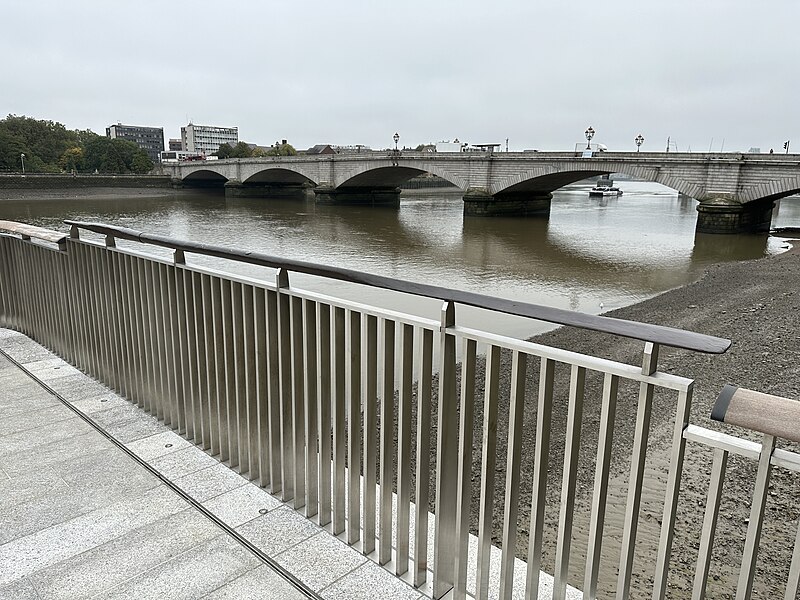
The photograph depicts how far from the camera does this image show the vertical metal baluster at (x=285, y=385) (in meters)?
2.23

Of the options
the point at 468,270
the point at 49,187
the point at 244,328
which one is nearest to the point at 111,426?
the point at 244,328

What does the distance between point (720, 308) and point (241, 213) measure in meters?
28.8

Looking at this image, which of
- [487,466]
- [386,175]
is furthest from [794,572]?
[386,175]

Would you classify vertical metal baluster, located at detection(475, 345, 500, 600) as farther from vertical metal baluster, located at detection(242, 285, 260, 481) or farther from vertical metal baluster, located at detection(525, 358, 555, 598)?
vertical metal baluster, located at detection(242, 285, 260, 481)

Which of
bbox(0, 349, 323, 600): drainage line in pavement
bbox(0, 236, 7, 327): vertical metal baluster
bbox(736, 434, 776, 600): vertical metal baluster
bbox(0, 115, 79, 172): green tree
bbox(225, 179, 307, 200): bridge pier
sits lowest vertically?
bbox(225, 179, 307, 200): bridge pier

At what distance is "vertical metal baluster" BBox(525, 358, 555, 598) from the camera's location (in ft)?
4.97

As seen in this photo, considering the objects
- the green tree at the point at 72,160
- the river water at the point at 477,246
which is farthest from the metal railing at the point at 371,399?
the green tree at the point at 72,160

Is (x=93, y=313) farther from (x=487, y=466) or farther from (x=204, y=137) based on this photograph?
(x=204, y=137)

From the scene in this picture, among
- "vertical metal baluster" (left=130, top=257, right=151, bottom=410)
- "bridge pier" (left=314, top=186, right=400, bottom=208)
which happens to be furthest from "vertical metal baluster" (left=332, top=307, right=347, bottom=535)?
"bridge pier" (left=314, top=186, right=400, bottom=208)

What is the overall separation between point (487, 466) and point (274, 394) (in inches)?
39.5

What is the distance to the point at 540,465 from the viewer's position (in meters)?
1.59

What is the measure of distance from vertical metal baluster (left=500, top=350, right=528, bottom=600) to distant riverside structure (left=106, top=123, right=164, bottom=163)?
156m

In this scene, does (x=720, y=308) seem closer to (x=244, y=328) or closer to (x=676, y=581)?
(x=676, y=581)

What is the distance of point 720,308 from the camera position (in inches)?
432
